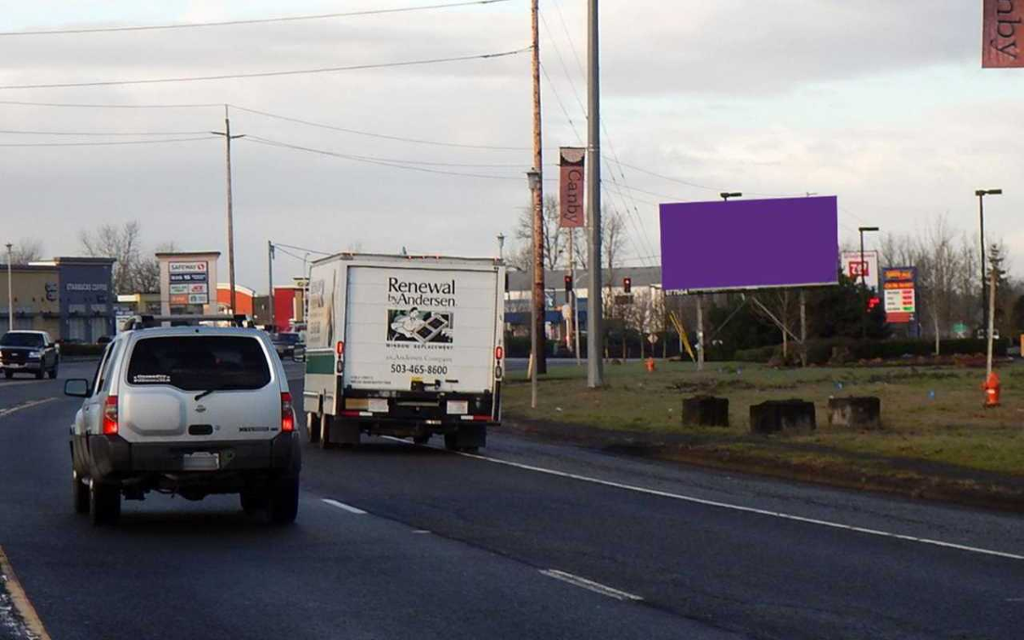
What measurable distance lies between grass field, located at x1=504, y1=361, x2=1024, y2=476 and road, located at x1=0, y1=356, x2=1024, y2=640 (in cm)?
302

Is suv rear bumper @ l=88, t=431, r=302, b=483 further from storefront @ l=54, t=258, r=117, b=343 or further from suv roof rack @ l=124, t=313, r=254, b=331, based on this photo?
storefront @ l=54, t=258, r=117, b=343

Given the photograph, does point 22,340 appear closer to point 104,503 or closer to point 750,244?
point 750,244

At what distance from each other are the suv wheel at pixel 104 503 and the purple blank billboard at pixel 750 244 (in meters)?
48.7

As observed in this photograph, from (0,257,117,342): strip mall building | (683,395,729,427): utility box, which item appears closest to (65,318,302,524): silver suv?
(683,395,729,427): utility box

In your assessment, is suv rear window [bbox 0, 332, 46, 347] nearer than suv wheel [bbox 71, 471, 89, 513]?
No

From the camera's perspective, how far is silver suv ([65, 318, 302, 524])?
13.5 metres

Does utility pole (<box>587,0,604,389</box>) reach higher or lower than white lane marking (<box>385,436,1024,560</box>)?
higher

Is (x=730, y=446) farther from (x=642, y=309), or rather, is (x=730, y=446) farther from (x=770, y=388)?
(x=642, y=309)

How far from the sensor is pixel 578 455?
931 inches

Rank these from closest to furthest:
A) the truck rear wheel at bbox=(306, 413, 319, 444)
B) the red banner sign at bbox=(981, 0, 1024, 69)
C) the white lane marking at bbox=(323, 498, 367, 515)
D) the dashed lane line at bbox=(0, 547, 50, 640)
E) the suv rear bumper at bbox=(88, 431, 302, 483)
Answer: the dashed lane line at bbox=(0, 547, 50, 640) → the suv rear bumper at bbox=(88, 431, 302, 483) → the white lane marking at bbox=(323, 498, 367, 515) → the red banner sign at bbox=(981, 0, 1024, 69) → the truck rear wheel at bbox=(306, 413, 319, 444)

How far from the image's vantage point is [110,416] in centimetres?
1351

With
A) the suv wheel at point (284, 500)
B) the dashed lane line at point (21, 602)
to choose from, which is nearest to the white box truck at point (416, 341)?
the suv wheel at point (284, 500)

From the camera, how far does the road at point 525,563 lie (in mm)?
9586

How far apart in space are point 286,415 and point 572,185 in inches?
1042
